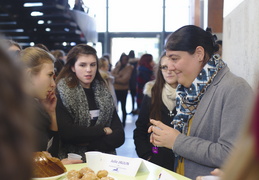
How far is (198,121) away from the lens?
1947 mm

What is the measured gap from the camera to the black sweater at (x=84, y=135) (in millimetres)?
2670

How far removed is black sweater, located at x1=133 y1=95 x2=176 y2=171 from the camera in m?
2.64

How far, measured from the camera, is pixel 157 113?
2.69 m

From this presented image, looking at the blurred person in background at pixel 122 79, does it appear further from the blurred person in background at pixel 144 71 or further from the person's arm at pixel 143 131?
the person's arm at pixel 143 131

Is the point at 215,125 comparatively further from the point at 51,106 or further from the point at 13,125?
the point at 13,125

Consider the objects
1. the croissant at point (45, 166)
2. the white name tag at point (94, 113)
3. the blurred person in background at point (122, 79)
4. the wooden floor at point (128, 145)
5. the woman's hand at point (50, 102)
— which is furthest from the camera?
the blurred person in background at point (122, 79)

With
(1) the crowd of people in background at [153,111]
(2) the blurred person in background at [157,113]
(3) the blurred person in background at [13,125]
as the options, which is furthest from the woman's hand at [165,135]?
(3) the blurred person in background at [13,125]

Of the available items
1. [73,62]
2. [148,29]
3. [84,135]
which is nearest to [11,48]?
[73,62]

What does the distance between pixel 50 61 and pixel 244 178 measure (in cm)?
223

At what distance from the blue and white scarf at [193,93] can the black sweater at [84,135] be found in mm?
781

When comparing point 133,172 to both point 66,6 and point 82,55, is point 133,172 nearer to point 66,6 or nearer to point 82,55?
point 82,55

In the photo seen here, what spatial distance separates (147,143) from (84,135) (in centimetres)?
51

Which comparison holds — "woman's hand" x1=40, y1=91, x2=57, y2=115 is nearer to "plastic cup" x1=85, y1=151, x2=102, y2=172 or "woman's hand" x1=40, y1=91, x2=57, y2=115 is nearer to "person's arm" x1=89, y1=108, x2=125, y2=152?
"person's arm" x1=89, y1=108, x2=125, y2=152

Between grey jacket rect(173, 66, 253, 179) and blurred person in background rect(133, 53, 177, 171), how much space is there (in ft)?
2.10
